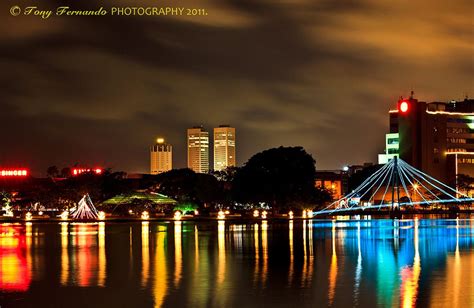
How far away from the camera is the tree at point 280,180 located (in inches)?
4938

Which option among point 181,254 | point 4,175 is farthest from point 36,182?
point 181,254

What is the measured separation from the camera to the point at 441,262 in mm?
39594

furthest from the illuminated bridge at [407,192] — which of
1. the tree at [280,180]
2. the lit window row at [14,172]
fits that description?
the lit window row at [14,172]

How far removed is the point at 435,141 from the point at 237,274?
510 ft

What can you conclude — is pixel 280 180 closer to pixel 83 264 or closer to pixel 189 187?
pixel 189 187

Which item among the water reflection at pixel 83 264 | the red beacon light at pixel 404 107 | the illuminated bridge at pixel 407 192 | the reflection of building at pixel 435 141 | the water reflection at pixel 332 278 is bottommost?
the water reflection at pixel 332 278

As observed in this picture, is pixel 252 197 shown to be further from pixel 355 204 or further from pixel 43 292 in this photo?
pixel 43 292

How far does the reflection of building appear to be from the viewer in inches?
7131

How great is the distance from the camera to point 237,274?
34.4 meters

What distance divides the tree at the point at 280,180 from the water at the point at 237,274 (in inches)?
2759

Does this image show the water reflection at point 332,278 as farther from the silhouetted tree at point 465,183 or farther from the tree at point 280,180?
the silhouetted tree at point 465,183

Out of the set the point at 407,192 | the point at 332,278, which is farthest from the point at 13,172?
the point at 332,278

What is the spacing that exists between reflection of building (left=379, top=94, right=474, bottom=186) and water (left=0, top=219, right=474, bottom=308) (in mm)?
128940

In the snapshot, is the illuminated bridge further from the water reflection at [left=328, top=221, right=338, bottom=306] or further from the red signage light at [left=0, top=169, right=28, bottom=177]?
the water reflection at [left=328, top=221, right=338, bottom=306]
